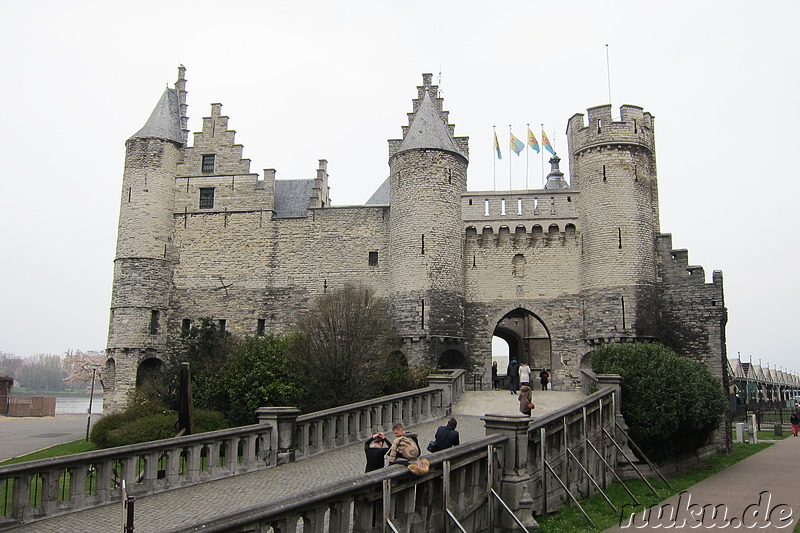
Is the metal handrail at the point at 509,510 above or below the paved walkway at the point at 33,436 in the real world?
above

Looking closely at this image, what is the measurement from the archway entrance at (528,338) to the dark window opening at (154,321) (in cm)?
1905

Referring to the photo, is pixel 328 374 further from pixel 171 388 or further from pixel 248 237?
pixel 248 237

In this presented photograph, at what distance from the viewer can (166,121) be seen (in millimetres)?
35094

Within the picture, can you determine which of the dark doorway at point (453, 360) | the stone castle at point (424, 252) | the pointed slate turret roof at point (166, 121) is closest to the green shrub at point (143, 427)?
the stone castle at point (424, 252)

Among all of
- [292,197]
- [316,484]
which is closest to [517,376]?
[316,484]

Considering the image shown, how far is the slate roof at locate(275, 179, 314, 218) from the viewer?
1406 inches

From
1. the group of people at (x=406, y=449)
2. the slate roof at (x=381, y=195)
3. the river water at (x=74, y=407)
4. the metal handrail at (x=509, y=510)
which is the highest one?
the slate roof at (x=381, y=195)

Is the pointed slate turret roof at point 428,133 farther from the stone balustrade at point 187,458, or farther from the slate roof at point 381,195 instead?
the stone balustrade at point 187,458

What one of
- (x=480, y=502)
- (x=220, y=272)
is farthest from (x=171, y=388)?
(x=480, y=502)

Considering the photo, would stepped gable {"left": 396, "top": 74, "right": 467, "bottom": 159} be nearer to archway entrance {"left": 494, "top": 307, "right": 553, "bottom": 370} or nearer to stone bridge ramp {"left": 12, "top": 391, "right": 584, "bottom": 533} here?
archway entrance {"left": 494, "top": 307, "right": 553, "bottom": 370}

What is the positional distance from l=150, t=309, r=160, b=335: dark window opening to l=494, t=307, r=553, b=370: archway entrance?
→ 1905 cm

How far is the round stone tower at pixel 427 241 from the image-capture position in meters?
29.7

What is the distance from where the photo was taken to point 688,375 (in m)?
20.5

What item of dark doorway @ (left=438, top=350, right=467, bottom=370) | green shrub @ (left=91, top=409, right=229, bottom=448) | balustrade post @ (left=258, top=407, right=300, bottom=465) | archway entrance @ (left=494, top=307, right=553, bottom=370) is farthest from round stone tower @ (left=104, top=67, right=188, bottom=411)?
balustrade post @ (left=258, top=407, right=300, bottom=465)
